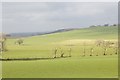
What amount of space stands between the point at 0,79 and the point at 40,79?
264 cm

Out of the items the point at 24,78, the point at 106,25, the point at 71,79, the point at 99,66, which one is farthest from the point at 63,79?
the point at 106,25

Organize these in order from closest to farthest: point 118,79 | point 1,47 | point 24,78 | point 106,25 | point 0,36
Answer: point 118,79, point 24,78, point 1,47, point 0,36, point 106,25

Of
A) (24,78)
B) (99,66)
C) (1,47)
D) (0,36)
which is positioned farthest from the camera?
(0,36)

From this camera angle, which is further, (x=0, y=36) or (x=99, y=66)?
(x=0, y=36)

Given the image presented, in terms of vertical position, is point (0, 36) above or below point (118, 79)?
above

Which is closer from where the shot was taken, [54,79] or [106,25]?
[54,79]

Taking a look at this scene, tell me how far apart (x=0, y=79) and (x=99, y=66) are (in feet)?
33.3

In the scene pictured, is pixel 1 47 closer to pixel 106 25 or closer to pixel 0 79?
pixel 0 79

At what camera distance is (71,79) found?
19.5 meters

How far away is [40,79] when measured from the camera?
20.1 metres

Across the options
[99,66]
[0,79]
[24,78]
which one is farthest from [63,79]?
[99,66]

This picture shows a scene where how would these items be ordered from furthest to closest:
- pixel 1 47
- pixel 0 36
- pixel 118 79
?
pixel 0 36, pixel 1 47, pixel 118 79

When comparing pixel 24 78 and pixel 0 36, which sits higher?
pixel 0 36

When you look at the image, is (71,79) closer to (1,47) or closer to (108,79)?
(108,79)
